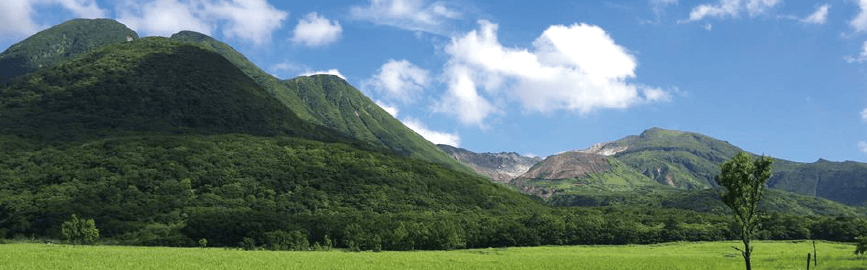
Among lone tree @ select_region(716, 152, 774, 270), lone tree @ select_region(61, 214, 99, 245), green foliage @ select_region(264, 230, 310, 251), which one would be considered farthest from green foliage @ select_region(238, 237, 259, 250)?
lone tree @ select_region(716, 152, 774, 270)

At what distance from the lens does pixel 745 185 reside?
5584 centimetres

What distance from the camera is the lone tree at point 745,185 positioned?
183 feet

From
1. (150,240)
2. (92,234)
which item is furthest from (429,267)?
(150,240)

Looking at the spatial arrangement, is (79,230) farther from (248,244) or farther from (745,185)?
(745,185)

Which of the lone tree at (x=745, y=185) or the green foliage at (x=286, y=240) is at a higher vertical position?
the lone tree at (x=745, y=185)

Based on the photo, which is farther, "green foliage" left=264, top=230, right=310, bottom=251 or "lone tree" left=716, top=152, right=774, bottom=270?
"green foliage" left=264, top=230, right=310, bottom=251

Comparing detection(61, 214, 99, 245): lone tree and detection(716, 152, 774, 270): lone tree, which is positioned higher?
detection(716, 152, 774, 270): lone tree

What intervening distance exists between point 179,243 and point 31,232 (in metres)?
51.3

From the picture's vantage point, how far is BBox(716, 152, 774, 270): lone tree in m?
55.7

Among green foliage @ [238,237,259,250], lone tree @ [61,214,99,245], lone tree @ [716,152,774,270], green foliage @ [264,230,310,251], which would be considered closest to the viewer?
lone tree @ [716,152,774,270]

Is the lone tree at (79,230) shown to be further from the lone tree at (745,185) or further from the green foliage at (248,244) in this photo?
the lone tree at (745,185)

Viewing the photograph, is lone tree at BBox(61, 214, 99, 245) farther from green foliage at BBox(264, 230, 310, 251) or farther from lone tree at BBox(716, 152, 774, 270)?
lone tree at BBox(716, 152, 774, 270)

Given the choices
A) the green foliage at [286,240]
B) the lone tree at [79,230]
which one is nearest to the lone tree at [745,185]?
the green foliage at [286,240]

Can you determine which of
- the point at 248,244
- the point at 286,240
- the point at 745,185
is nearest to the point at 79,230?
Result: the point at 248,244
